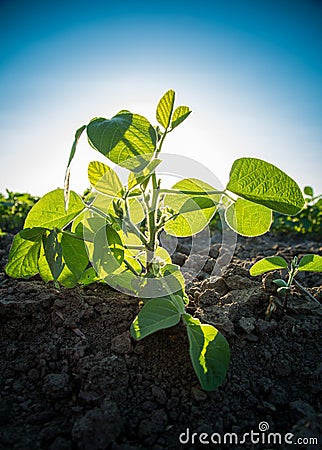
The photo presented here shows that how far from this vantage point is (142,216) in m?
1.40

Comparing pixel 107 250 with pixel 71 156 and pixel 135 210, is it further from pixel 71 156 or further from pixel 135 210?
pixel 71 156

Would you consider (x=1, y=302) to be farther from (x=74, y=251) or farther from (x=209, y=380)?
(x=209, y=380)

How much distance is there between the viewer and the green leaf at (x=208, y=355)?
1.03 m

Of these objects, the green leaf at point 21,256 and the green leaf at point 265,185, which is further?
the green leaf at point 21,256

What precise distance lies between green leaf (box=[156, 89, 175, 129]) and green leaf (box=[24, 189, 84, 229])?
1.45ft

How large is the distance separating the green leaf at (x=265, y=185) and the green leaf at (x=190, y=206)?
0.09m

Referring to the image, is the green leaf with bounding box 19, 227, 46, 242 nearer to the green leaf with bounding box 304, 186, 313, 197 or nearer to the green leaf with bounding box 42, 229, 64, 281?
the green leaf with bounding box 42, 229, 64, 281

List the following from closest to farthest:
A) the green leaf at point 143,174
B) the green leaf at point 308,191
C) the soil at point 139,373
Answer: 1. the soil at point 139,373
2. the green leaf at point 143,174
3. the green leaf at point 308,191

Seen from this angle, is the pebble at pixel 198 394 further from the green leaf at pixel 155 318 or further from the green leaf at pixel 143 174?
the green leaf at pixel 143 174

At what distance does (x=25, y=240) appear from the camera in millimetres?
1370

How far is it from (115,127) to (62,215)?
1.57 feet

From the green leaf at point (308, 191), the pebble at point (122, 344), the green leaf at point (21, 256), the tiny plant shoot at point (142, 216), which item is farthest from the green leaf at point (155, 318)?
the green leaf at point (308, 191)

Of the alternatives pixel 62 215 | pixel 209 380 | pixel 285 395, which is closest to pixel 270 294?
pixel 285 395

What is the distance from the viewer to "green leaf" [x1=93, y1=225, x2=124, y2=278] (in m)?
1.23
